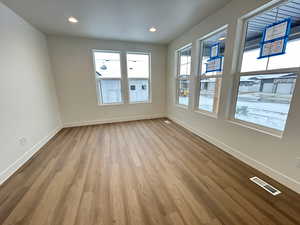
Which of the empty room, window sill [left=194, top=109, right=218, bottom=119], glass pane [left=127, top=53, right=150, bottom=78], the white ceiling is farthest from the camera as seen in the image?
glass pane [left=127, top=53, right=150, bottom=78]

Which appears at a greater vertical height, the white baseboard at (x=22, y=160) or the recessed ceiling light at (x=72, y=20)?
the recessed ceiling light at (x=72, y=20)

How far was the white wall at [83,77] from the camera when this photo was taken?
11.2ft

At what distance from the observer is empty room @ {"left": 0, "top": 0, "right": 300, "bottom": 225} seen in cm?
134

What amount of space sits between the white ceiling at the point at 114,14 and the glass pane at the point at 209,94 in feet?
4.30

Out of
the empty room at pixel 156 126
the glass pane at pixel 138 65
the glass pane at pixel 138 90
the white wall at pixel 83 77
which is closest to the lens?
the empty room at pixel 156 126

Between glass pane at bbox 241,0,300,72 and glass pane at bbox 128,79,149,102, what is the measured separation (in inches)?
116

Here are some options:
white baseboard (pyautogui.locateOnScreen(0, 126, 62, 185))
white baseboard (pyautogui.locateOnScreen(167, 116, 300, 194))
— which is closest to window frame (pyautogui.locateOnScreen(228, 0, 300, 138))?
white baseboard (pyautogui.locateOnScreen(167, 116, 300, 194))

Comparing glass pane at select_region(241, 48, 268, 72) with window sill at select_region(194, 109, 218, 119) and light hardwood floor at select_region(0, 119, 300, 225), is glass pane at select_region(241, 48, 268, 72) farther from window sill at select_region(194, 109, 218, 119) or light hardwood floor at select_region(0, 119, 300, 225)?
light hardwood floor at select_region(0, 119, 300, 225)

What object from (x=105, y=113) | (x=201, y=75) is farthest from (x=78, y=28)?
(x=201, y=75)

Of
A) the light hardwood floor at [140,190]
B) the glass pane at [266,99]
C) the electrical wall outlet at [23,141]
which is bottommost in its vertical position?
the light hardwood floor at [140,190]

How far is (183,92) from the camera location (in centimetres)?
378

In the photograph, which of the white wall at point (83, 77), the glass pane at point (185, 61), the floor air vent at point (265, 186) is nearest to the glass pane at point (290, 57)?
the floor air vent at point (265, 186)

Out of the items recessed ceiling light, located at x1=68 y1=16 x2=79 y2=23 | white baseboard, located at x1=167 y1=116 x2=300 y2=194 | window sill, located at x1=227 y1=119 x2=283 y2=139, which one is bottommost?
white baseboard, located at x1=167 y1=116 x2=300 y2=194

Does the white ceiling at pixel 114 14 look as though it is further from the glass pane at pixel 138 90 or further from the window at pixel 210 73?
the glass pane at pixel 138 90
